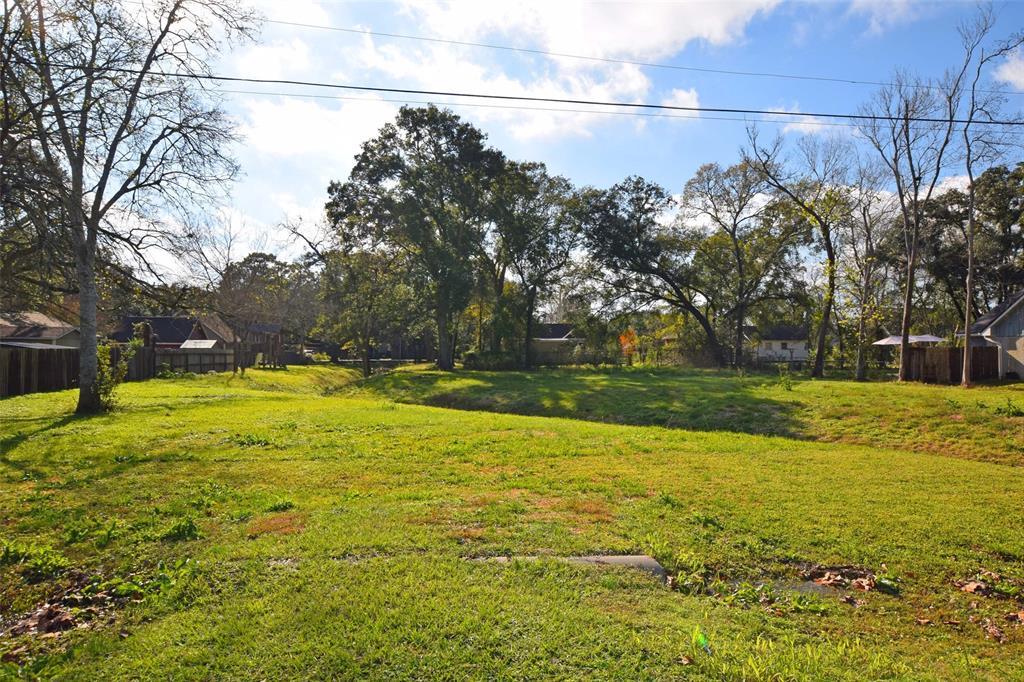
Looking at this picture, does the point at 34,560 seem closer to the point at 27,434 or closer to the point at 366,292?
the point at 27,434

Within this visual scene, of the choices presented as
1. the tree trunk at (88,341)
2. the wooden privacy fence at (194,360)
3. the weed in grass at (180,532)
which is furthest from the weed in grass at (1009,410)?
the wooden privacy fence at (194,360)

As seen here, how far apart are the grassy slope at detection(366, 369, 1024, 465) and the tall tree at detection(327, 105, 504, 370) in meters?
12.4

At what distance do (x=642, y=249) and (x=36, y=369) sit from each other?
3041cm

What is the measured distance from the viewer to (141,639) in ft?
12.2

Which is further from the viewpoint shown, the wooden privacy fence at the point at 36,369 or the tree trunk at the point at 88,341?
the wooden privacy fence at the point at 36,369

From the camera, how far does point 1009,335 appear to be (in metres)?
27.1

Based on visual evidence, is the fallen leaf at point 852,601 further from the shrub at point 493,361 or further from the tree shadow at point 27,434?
the shrub at point 493,361

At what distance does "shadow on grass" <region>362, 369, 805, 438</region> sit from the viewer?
51.3 feet

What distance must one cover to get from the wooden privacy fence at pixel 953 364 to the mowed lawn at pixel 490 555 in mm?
15229

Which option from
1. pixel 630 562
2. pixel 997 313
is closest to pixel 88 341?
pixel 630 562

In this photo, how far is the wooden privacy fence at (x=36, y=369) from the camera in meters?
18.2

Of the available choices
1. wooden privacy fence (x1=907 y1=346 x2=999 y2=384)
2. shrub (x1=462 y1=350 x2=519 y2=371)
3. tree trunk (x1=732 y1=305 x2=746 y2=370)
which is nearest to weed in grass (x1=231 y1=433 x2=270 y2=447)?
wooden privacy fence (x1=907 y1=346 x2=999 y2=384)

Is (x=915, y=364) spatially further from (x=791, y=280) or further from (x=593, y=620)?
(x=593, y=620)

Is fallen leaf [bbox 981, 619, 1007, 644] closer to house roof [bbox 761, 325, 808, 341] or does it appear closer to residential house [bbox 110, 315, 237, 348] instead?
residential house [bbox 110, 315, 237, 348]
